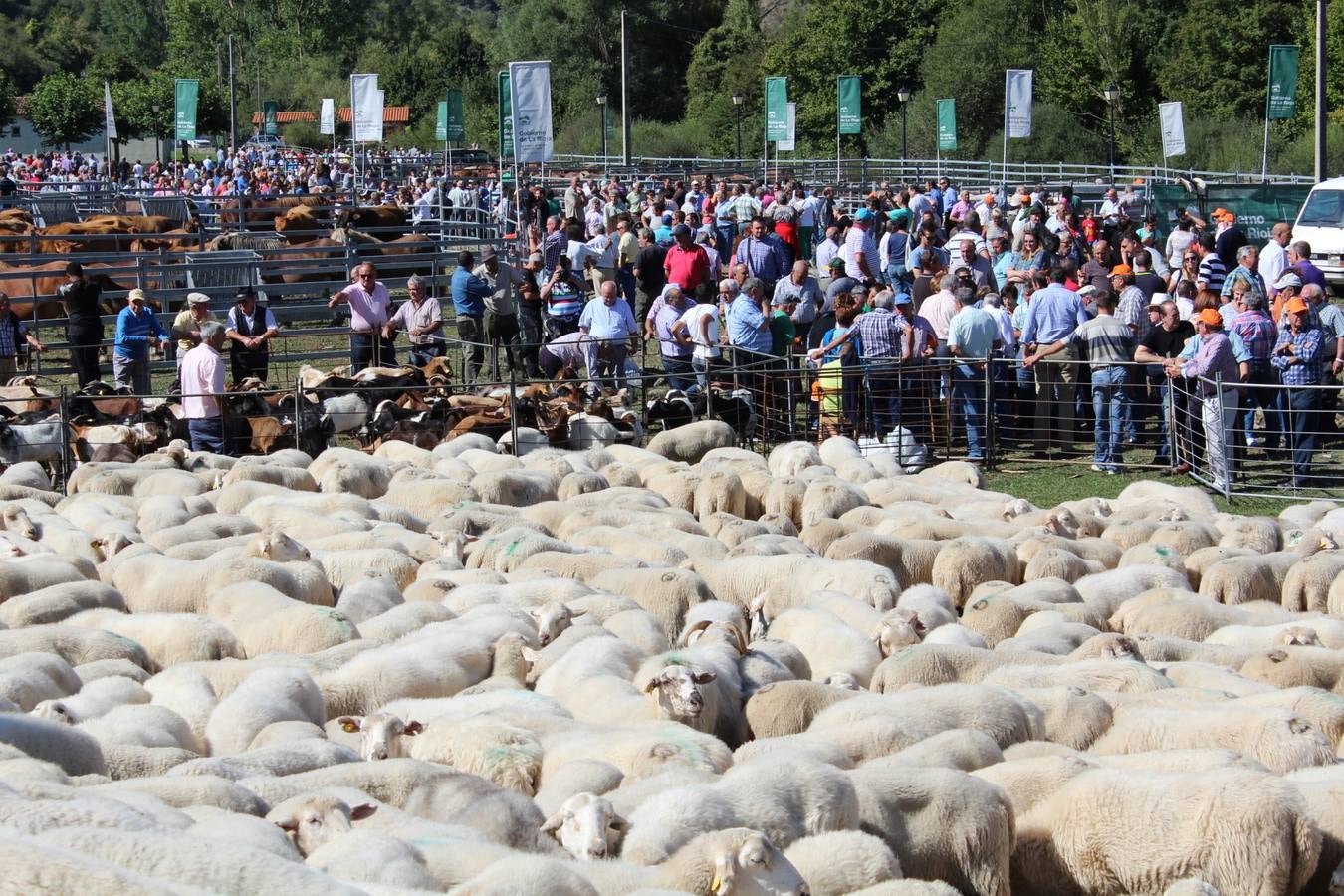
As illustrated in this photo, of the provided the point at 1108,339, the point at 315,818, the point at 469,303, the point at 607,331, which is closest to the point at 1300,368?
the point at 1108,339

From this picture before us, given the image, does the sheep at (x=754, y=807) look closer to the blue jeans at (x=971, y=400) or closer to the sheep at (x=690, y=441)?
the sheep at (x=690, y=441)

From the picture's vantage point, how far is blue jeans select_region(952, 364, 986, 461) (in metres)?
14.1

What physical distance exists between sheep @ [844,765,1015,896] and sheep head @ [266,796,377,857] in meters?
1.80

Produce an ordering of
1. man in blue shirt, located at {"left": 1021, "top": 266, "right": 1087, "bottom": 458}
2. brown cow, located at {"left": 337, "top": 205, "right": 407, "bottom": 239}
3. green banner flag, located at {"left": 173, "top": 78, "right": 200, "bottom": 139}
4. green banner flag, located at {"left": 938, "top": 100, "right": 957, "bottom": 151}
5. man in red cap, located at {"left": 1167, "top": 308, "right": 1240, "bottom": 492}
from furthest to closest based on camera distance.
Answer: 1. green banner flag, located at {"left": 938, "top": 100, "right": 957, "bottom": 151}
2. green banner flag, located at {"left": 173, "top": 78, "right": 200, "bottom": 139}
3. brown cow, located at {"left": 337, "top": 205, "right": 407, "bottom": 239}
4. man in blue shirt, located at {"left": 1021, "top": 266, "right": 1087, "bottom": 458}
5. man in red cap, located at {"left": 1167, "top": 308, "right": 1240, "bottom": 492}

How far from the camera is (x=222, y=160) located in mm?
53000

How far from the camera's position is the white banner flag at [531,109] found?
20250 mm

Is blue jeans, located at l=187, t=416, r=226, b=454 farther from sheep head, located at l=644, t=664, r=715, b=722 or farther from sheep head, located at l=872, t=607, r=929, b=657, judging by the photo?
sheep head, located at l=644, t=664, r=715, b=722

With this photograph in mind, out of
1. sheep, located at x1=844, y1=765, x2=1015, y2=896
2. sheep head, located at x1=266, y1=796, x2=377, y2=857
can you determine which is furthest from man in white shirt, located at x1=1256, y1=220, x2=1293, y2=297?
Answer: sheep head, located at x1=266, y1=796, x2=377, y2=857

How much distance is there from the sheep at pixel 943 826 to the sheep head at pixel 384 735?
1985mm

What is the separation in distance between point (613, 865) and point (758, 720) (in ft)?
6.97

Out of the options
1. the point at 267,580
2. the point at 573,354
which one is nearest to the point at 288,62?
the point at 573,354

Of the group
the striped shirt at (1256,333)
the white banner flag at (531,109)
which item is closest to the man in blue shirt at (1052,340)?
the striped shirt at (1256,333)

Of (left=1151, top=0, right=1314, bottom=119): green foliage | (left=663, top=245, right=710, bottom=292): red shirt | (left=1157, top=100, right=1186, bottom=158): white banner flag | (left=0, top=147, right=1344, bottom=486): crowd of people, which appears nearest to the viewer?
(left=0, top=147, right=1344, bottom=486): crowd of people

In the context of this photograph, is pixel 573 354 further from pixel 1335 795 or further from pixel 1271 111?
pixel 1271 111
